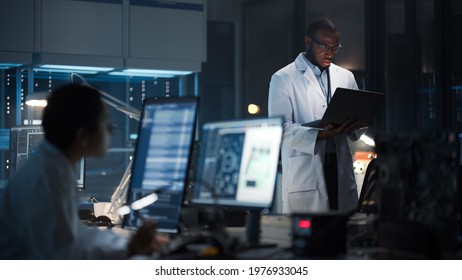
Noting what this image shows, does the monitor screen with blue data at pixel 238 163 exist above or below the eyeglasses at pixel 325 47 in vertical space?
below

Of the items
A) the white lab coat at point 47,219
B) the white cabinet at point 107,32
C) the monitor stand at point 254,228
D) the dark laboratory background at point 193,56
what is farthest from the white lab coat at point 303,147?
the white cabinet at point 107,32

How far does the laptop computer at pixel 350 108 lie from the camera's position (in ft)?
10.2

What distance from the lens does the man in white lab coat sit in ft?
11.4

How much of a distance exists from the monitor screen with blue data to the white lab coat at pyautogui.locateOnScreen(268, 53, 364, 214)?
1.03 metres

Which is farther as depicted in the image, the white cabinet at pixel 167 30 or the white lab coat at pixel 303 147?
the white cabinet at pixel 167 30

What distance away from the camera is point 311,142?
3.35 m

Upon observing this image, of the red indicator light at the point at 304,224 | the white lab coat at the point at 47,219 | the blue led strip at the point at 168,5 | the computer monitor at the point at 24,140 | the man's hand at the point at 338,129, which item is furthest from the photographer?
the blue led strip at the point at 168,5

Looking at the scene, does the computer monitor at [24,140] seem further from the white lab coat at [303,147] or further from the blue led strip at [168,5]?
the blue led strip at [168,5]

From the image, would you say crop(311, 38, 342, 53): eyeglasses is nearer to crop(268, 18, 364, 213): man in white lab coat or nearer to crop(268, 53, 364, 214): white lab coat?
crop(268, 18, 364, 213): man in white lab coat

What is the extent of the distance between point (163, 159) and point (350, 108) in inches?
42.3

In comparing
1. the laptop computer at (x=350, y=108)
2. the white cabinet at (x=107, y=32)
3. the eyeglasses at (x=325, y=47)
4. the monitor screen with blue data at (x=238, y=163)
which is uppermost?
the white cabinet at (x=107, y=32)

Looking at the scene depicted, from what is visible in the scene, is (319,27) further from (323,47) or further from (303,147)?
(303,147)

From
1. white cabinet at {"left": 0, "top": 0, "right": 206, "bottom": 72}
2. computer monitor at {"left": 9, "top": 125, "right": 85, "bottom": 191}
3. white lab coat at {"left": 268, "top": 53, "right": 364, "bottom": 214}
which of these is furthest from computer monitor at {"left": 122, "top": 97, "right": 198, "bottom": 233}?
white cabinet at {"left": 0, "top": 0, "right": 206, "bottom": 72}
